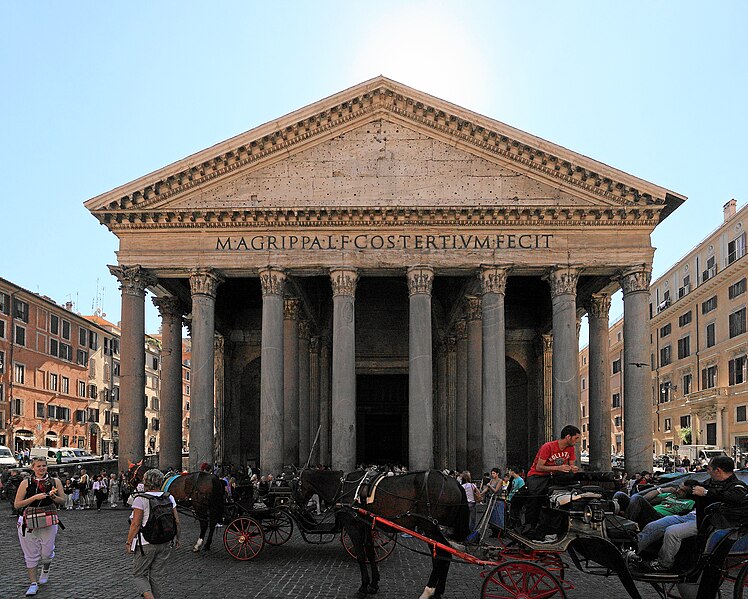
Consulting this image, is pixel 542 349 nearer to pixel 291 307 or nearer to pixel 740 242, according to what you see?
pixel 291 307

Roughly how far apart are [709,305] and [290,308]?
30.7 meters

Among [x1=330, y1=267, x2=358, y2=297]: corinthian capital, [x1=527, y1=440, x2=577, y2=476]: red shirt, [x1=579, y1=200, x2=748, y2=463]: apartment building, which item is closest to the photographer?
[x1=527, y1=440, x2=577, y2=476]: red shirt

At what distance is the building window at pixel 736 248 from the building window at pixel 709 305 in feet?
8.67

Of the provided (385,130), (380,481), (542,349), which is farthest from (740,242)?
(380,481)

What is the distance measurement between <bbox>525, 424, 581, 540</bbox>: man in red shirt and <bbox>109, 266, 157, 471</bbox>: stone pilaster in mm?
19679

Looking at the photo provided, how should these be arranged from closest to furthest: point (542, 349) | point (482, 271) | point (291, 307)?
point (482, 271) → point (291, 307) → point (542, 349)

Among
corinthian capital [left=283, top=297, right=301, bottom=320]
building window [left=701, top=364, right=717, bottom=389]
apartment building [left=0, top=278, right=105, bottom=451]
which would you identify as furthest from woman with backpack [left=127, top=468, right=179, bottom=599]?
building window [left=701, top=364, right=717, bottom=389]

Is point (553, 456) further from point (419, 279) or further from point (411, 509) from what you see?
point (419, 279)

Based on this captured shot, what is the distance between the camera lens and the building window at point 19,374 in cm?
5178

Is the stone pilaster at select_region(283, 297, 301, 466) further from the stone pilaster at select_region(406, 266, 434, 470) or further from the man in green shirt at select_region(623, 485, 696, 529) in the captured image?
the man in green shirt at select_region(623, 485, 696, 529)

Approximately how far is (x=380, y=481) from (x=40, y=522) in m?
4.54

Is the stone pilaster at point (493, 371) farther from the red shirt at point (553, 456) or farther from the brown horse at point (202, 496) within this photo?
the red shirt at point (553, 456)

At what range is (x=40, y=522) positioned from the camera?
11.1m

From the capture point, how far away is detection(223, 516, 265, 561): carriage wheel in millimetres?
14578
